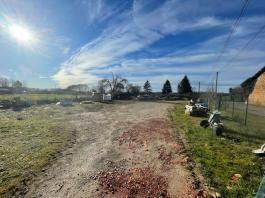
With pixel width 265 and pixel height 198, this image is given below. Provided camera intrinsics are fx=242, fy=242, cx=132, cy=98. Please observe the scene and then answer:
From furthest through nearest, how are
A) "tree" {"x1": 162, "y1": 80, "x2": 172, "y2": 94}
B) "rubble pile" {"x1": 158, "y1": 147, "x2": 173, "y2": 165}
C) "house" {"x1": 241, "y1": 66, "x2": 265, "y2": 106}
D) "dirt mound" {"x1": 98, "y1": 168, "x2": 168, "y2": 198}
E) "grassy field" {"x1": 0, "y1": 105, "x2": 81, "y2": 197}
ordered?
1. "tree" {"x1": 162, "y1": 80, "x2": 172, "y2": 94}
2. "house" {"x1": 241, "y1": 66, "x2": 265, "y2": 106}
3. "rubble pile" {"x1": 158, "y1": 147, "x2": 173, "y2": 165}
4. "grassy field" {"x1": 0, "y1": 105, "x2": 81, "y2": 197}
5. "dirt mound" {"x1": 98, "y1": 168, "x2": 168, "y2": 198}

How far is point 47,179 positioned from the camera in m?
7.03

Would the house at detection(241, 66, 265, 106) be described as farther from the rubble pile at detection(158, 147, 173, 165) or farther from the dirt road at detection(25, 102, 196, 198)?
the rubble pile at detection(158, 147, 173, 165)

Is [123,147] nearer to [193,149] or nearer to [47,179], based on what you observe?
[193,149]

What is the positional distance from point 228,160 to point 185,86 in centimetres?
7454

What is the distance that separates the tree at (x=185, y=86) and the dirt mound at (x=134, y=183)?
A: 247 feet

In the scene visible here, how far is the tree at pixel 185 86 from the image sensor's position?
81.0 meters

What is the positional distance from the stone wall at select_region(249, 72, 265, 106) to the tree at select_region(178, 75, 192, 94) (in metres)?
53.8

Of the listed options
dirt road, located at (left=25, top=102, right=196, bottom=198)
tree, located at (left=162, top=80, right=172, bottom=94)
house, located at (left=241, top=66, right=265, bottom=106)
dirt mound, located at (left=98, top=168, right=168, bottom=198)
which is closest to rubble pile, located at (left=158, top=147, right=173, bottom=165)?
dirt road, located at (left=25, top=102, right=196, bottom=198)

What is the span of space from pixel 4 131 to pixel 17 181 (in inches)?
350

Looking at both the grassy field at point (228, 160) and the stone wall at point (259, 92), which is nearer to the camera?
the grassy field at point (228, 160)

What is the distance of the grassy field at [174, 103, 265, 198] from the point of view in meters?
6.37

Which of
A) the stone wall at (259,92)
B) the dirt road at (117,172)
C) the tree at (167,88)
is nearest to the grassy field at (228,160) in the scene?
the dirt road at (117,172)

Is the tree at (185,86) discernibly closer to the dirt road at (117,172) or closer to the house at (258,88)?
the house at (258,88)

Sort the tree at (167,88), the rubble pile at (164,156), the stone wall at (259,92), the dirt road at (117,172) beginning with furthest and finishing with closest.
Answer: the tree at (167,88) < the stone wall at (259,92) < the rubble pile at (164,156) < the dirt road at (117,172)
